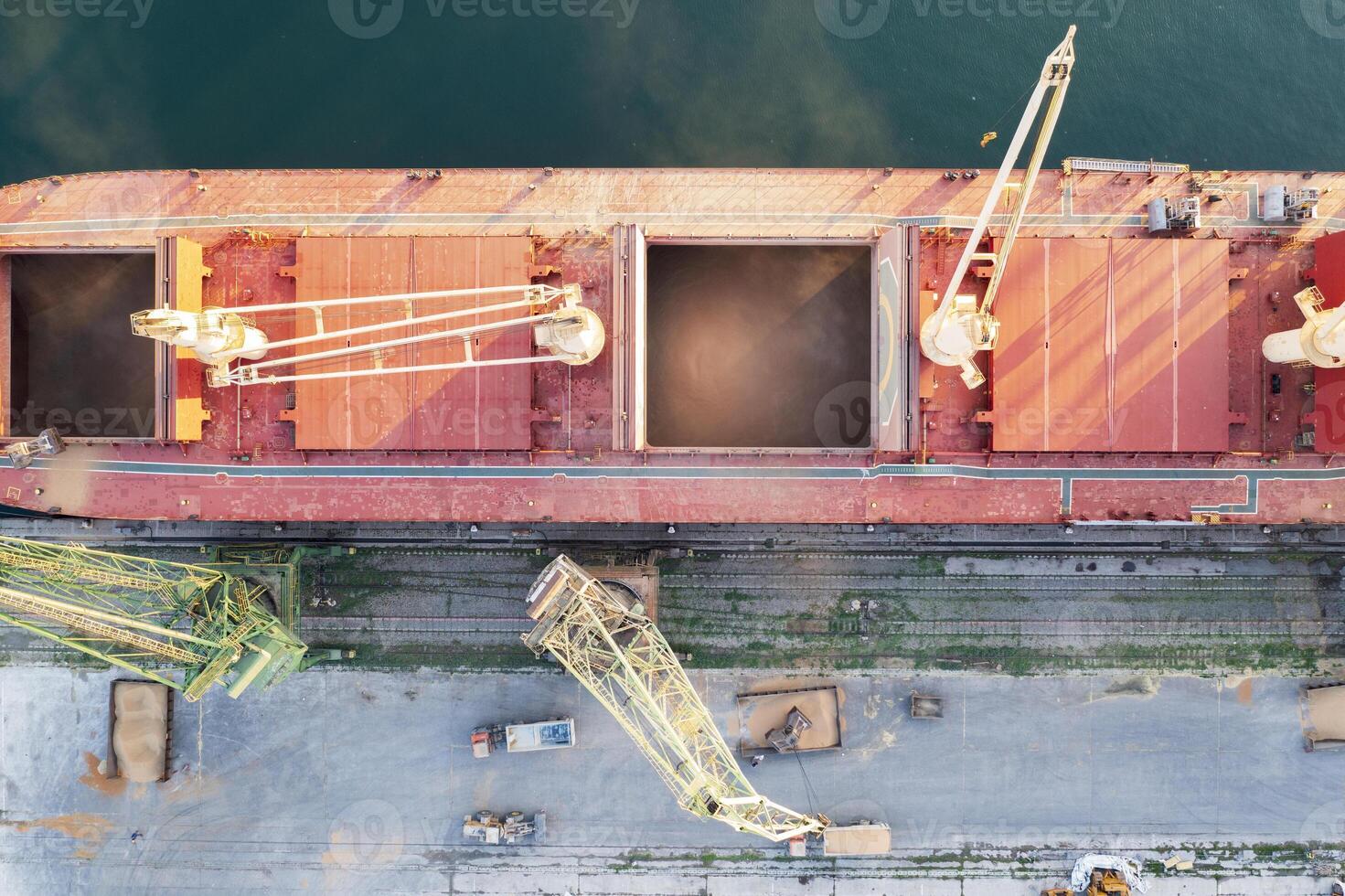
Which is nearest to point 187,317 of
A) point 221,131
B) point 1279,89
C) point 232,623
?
point 232,623

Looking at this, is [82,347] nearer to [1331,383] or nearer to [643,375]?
[643,375]

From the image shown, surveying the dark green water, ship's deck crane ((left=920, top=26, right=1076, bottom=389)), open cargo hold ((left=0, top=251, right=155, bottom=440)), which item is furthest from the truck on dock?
the dark green water

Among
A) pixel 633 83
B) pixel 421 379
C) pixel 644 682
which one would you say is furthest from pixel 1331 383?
pixel 421 379

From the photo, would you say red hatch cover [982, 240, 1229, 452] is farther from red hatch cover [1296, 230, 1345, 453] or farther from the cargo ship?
red hatch cover [1296, 230, 1345, 453]

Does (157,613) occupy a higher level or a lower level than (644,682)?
higher

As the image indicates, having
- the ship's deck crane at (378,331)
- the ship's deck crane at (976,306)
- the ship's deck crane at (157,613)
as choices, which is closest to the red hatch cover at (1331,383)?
the ship's deck crane at (976,306)

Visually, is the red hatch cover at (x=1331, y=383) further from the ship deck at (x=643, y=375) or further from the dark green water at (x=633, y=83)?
the dark green water at (x=633, y=83)

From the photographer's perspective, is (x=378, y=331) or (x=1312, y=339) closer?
(x=1312, y=339)
